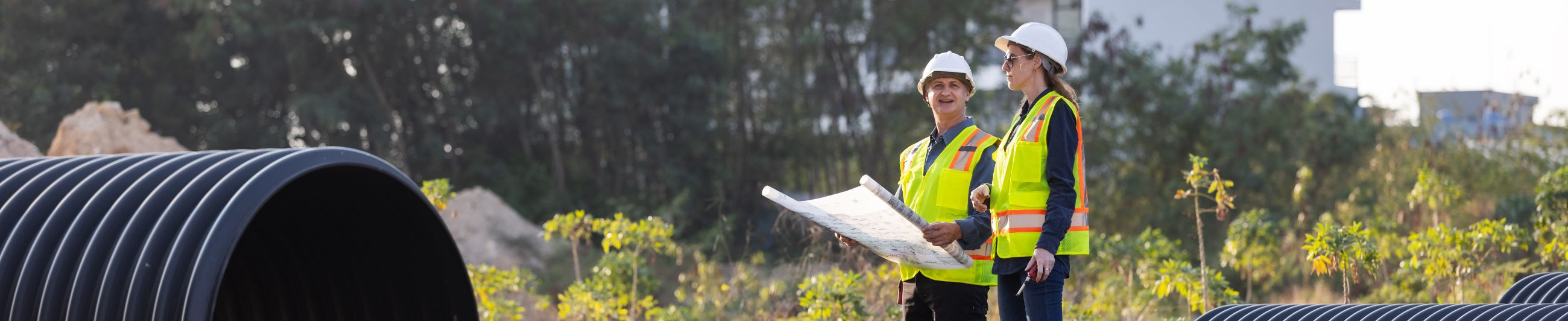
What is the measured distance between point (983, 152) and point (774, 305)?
427 cm

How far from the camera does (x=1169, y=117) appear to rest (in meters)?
22.1

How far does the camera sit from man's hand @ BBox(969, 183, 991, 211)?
362 cm

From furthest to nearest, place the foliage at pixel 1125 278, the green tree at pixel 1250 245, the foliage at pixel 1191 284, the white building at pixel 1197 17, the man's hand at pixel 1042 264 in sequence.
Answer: the white building at pixel 1197 17
the green tree at pixel 1250 245
the foliage at pixel 1125 278
the foliage at pixel 1191 284
the man's hand at pixel 1042 264

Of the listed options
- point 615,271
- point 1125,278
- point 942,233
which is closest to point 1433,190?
point 1125,278

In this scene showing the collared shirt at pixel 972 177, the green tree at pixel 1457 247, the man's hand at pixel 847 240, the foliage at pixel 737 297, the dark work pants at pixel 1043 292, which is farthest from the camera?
the foliage at pixel 737 297

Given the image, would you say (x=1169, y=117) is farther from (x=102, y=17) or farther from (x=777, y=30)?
(x=102, y=17)

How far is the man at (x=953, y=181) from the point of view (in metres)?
3.80

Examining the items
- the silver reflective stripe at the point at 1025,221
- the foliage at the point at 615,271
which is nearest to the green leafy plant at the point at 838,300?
the foliage at the point at 615,271

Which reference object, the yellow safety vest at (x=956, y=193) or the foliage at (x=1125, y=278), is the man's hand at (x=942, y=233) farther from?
the foliage at (x=1125, y=278)

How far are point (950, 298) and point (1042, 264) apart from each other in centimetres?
42

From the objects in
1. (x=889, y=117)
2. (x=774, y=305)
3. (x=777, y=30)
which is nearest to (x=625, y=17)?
(x=777, y=30)

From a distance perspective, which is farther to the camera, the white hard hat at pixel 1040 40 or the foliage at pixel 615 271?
the foliage at pixel 615 271

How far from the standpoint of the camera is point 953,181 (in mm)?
3826

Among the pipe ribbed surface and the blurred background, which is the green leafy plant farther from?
the blurred background
